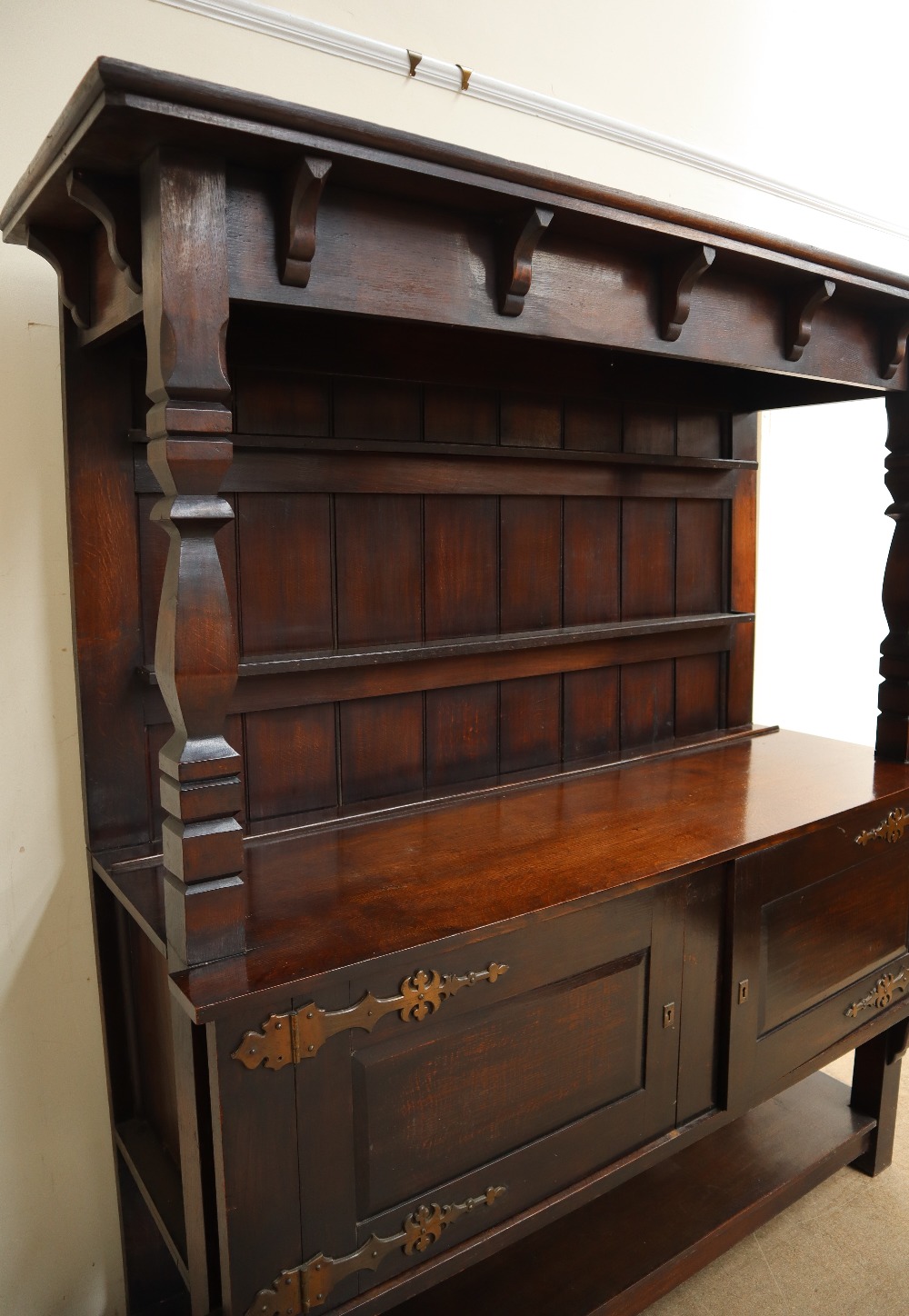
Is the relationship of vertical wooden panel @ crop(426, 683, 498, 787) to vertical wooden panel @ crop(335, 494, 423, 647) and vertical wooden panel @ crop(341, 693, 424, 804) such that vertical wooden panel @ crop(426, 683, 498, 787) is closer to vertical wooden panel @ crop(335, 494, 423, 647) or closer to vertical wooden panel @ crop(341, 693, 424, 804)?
vertical wooden panel @ crop(341, 693, 424, 804)

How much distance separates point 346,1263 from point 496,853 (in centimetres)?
73

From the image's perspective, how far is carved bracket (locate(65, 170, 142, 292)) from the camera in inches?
50.9

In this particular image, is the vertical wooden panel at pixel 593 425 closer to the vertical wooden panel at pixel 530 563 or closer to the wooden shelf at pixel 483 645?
the vertical wooden panel at pixel 530 563

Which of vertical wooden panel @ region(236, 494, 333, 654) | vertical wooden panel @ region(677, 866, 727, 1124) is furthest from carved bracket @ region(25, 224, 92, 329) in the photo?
vertical wooden panel @ region(677, 866, 727, 1124)

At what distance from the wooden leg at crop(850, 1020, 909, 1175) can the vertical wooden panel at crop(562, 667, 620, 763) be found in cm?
109

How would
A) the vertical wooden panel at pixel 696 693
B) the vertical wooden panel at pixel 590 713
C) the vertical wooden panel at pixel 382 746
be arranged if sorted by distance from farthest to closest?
1. the vertical wooden panel at pixel 696 693
2. the vertical wooden panel at pixel 590 713
3. the vertical wooden panel at pixel 382 746

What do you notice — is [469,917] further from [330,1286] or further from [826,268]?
[826,268]

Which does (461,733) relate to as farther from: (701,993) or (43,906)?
(43,906)

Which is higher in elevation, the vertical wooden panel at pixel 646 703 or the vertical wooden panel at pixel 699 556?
the vertical wooden panel at pixel 699 556

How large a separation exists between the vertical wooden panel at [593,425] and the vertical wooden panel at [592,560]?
140 mm

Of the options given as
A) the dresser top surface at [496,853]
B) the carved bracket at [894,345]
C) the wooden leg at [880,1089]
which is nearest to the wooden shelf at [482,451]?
the carved bracket at [894,345]

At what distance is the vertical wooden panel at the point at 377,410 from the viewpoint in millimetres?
2028

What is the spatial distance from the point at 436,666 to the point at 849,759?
1216 millimetres

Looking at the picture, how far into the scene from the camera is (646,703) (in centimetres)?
265
